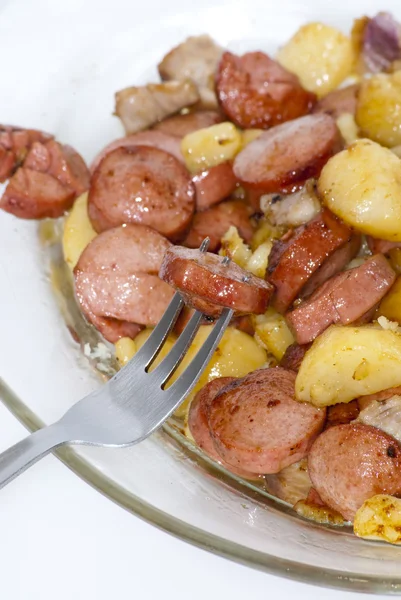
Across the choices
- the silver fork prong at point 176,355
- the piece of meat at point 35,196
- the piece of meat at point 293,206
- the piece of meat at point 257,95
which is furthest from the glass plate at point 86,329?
the piece of meat at point 293,206

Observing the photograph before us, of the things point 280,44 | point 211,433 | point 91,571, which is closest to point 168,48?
point 280,44

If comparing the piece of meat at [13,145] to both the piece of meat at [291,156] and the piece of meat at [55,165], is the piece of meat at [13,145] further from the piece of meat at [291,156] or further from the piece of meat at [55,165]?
the piece of meat at [291,156]

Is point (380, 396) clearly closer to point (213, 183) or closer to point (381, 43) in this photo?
point (213, 183)

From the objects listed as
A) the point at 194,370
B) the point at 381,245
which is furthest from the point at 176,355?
the point at 381,245

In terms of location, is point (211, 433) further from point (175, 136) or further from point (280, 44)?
point (280, 44)

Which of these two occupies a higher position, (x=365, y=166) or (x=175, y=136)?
(x=175, y=136)
